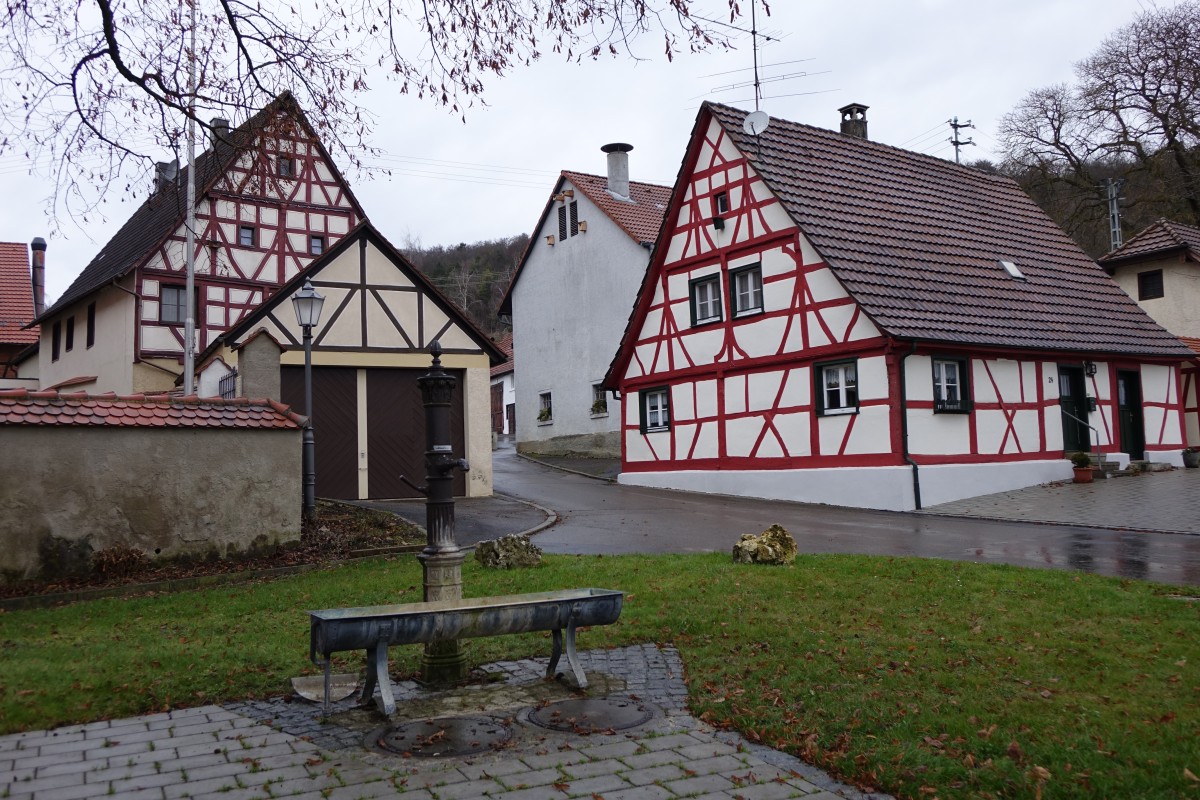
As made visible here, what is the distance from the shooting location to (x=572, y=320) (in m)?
34.1

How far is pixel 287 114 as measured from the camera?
28.6 ft

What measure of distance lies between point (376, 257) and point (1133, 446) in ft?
56.4

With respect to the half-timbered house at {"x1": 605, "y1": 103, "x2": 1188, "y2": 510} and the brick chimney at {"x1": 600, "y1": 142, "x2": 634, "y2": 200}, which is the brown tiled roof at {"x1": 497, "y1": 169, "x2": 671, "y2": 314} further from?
the half-timbered house at {"x1": 605, "y1": 103, "x2": 1188, "y2": 510}

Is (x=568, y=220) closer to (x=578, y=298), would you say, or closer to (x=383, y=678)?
(x=578, y=298)

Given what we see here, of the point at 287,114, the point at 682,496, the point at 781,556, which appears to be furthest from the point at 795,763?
the point at 682,496

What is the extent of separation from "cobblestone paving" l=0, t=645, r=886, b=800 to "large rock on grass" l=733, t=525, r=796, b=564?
4337mm

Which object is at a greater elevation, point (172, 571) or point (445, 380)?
Answer: point (445, 380)

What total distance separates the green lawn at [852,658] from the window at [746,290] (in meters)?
12.4

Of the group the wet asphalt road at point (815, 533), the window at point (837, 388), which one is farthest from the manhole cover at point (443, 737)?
the window at point (837, 388)

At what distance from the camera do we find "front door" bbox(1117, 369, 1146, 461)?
22.8 meters

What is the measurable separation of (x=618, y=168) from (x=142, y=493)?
25828mm

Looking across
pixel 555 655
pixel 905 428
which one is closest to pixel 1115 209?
pixel 905 428

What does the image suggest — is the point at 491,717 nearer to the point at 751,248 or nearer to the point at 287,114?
the point at 287,114

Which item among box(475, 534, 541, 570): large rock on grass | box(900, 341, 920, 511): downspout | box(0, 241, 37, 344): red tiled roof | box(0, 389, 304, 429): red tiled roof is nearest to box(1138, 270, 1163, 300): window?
box(900, 341, 920, 511): downspout
